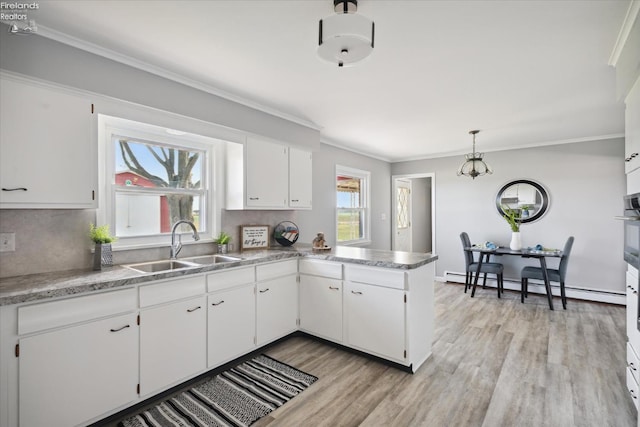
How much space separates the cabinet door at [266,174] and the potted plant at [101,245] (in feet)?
4.09

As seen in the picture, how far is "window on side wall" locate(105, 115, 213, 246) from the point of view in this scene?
2518 millimetres

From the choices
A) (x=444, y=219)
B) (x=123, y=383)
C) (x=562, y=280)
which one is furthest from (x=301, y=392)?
(x=444, y=219)

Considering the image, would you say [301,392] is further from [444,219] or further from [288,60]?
[444,219]

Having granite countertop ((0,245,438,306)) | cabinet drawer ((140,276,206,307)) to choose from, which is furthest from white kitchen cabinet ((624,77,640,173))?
cabinet drawer ((140,276,206,307))

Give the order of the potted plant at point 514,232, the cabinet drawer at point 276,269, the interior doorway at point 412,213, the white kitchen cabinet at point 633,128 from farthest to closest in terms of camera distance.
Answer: the interior doorway at point 412,213 → the potted plant at point 514,232 → the cabinet drawer at point 276,269 → the white kitchen cabinet at point 633,128

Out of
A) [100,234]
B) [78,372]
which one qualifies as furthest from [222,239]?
[78,372]

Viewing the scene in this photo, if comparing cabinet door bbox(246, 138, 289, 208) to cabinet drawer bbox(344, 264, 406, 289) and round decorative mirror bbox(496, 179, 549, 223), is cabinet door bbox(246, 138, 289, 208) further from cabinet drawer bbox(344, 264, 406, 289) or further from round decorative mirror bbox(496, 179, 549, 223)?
round decorative mirror bbox(496, 179, 549, 223)

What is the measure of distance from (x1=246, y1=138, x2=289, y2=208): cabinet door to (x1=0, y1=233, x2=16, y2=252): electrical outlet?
67.9 inches

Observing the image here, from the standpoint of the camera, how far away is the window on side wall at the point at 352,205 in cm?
526

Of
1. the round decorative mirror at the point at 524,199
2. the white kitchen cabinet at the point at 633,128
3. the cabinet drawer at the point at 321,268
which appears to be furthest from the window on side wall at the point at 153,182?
the round decorative mirror at the point at 524,199

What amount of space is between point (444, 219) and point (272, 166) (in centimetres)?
397

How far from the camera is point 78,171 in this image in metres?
2.01

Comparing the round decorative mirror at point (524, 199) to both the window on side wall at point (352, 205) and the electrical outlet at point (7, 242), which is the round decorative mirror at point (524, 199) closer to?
the window on side wall at point (352, 205)

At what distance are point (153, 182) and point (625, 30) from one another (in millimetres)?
3635
